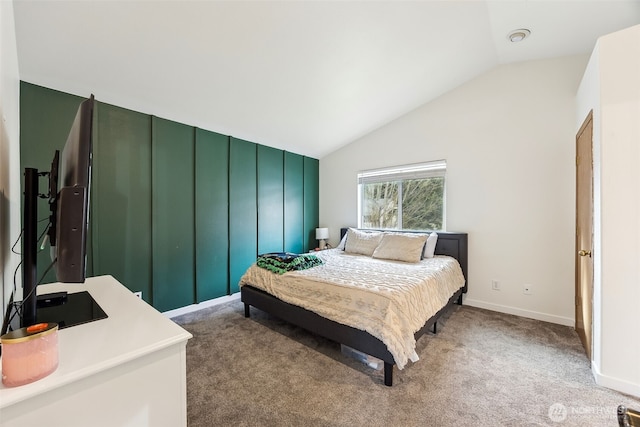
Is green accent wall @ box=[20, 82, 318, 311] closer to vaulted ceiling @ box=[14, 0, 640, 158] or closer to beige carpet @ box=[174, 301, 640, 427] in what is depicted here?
vaulted ceiling @ box=[14, 0, 640, 158]

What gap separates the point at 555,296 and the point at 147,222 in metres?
4.44

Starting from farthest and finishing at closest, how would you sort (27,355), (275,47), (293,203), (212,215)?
(293,203)
(212,215)
(275,47)
(27,355)

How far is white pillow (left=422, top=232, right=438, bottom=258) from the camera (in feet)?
10.7

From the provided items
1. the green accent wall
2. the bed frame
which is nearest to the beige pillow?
the bed frame

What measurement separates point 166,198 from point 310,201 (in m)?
2.43

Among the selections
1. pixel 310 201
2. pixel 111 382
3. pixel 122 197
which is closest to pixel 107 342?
pixel 111 382

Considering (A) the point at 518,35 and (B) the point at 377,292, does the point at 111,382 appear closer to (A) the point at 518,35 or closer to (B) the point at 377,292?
(B) the point at 377,292

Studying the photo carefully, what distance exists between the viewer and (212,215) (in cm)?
327

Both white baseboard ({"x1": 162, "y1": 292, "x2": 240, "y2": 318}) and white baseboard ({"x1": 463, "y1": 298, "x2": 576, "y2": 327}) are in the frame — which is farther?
white baseboard ({"x1": 162, "y1": 292, "x2": 240, "y2": 318})

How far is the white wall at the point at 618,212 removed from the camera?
1.69 meters

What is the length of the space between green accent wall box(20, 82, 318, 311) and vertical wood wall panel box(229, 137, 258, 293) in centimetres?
1

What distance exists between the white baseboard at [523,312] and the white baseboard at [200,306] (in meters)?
3.06

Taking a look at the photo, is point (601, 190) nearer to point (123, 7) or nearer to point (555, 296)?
point (555, 296)

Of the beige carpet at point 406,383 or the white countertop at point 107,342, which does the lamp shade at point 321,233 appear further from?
the white countertop at point 107,342
